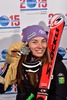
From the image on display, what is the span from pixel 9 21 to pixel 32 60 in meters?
0.55

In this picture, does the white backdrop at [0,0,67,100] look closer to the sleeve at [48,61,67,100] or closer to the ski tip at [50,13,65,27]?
the ski tip at [50,13,65,27]

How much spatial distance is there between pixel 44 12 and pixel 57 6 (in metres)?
0.11

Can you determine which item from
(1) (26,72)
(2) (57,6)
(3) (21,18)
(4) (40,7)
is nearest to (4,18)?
(3) (21,18)

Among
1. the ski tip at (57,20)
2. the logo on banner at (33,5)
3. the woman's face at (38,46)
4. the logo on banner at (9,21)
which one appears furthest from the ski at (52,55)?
the logo on banner at (9,21)

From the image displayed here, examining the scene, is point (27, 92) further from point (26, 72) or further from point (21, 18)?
point (21, 18)

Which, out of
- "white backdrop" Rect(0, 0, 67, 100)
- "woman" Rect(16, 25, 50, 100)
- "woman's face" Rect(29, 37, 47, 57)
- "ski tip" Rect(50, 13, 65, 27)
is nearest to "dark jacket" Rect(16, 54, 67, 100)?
"woman" Rect(16, 25, 50, 100)

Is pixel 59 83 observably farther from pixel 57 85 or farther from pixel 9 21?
pixel 9 21

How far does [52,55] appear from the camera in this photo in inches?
70.8

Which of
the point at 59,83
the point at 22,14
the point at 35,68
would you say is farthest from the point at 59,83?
the point at 22,14

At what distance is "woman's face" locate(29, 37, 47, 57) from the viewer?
1658 millimetres

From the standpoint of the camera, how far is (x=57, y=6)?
211 centimetres

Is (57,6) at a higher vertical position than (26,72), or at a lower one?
higher

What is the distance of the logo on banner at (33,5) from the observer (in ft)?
6.89

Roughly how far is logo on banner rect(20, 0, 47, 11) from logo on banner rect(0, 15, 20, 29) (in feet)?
0.30
